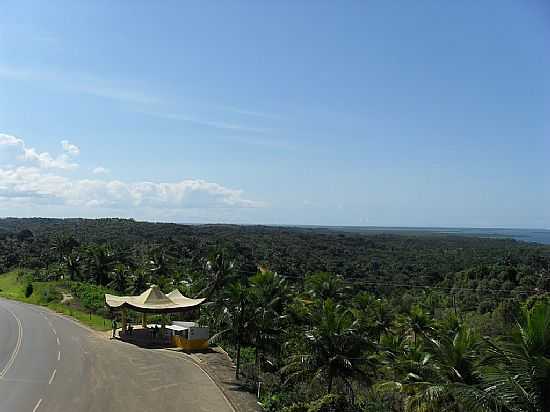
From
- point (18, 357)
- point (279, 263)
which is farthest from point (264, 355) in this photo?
point (279, 263)

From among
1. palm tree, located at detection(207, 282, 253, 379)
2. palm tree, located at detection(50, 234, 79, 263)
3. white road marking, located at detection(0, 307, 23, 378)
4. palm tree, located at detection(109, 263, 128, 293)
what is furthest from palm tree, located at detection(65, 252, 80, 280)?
palm tree, located at detection(207, 282, 253, 379)

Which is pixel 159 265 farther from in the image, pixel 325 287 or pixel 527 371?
pixel 527 371

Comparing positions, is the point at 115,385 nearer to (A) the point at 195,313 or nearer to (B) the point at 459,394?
(B) the point at 459,394

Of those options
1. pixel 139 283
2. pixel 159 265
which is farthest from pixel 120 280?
pixel 139 283

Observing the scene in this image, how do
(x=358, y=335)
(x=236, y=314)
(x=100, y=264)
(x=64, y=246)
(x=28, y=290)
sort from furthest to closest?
1. (x=64, y=246)
2. (x=100, y=264)
3. (x=28, y=290)
4. (x=236, y=314)
5. (x=358, y=335)

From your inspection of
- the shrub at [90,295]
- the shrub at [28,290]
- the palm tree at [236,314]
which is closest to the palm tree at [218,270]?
the shrub at [90,295]
